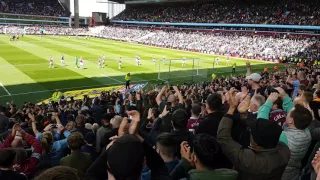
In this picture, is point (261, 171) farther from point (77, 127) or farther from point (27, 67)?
point (27, 67)

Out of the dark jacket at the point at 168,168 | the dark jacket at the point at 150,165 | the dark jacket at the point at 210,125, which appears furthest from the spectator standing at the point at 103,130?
the dark jacket at the point at 150,165

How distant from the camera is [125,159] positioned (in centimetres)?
258

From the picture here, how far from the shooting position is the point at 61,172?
2.08 m

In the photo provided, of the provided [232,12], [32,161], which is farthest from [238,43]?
[32,161]

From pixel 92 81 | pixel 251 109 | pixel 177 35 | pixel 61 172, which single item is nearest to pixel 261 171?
pixel 61 172

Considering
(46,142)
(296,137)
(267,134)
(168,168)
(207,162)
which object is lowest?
(46,142)

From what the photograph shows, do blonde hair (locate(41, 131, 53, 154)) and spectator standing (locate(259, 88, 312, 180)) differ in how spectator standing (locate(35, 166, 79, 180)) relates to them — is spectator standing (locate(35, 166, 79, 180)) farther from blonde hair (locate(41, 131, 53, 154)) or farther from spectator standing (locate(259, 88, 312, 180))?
blonde hair (locate(41, 131, 53, 154))

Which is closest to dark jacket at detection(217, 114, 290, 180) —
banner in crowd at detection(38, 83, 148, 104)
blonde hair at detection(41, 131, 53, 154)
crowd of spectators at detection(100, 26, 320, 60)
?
blonde hair at detection(41, 131, 53, 154)

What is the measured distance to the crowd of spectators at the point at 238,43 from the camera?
4878cm

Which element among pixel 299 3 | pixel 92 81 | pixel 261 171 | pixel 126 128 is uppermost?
pixel 299 3

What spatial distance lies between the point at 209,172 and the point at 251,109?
128 inches

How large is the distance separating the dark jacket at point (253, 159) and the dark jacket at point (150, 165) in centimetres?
79

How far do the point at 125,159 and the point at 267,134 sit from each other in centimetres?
174

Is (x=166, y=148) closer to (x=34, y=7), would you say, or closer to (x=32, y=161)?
(x=32, y=161)
